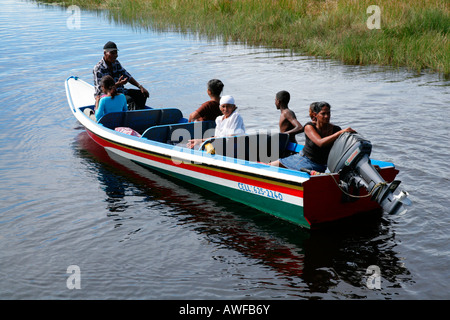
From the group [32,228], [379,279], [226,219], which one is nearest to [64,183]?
[32,228]

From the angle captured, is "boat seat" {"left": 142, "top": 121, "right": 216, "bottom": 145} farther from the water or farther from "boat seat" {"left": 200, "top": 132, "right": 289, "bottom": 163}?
"boat seat" {"left": 200, "top": 132, "right": 289, "bottom": 163}

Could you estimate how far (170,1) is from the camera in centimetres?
2417

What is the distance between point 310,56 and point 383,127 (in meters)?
7.87

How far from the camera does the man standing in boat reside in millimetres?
10273

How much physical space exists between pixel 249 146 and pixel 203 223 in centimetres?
130

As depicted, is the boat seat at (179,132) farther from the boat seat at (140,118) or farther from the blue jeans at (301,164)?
the blue jeans at (301,164)

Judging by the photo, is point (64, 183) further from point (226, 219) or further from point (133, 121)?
point (226, 219)

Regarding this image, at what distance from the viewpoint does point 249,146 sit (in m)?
7.52

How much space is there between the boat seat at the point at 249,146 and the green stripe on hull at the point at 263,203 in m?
0.53

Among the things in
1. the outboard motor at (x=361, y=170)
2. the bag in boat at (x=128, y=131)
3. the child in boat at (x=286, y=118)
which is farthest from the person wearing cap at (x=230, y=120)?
the bag in boat at (x=128, y=131)

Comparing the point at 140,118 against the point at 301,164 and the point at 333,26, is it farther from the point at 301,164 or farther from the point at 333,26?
the point at 333,26

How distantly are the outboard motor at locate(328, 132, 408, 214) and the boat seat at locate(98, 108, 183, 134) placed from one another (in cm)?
429

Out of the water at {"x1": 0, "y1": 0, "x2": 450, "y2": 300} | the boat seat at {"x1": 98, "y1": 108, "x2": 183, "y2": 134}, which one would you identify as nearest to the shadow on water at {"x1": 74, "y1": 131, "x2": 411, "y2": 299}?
the water at {"x1": 0, "y1": 0, "x2": 450, "y2": 300}

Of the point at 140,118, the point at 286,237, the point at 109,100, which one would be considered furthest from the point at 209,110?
the point at 286,237
